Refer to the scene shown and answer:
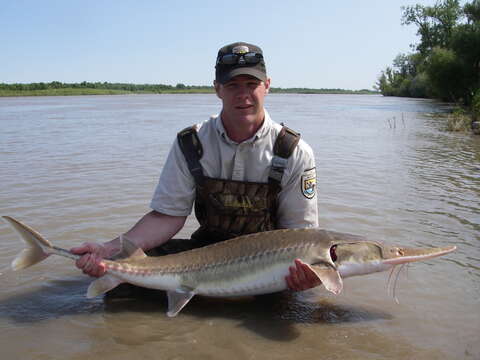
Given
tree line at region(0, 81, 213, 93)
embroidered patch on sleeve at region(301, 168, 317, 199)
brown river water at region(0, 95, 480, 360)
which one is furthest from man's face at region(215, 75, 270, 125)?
tree line at region(0, 81, 213, 93)

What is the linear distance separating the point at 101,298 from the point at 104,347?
826 mm

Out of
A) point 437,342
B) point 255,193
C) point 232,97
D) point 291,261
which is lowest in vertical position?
point 437,342

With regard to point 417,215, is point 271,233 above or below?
above

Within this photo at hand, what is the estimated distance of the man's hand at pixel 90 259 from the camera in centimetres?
339

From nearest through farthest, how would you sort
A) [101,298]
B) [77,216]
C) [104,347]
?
[104,347] < [101,298] < [77,216]

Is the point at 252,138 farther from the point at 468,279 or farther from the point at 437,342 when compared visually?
the point at 468,279

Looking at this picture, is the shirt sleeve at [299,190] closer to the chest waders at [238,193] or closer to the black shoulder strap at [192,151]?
the chest waders at [238,193]

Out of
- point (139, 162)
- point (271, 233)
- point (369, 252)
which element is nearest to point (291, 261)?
point (271, 233)

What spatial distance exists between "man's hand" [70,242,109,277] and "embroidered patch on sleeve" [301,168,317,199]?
68.7 inches

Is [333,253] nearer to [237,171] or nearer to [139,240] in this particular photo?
[237,171]

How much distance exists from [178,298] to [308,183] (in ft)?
4.71

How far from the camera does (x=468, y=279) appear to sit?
431cm

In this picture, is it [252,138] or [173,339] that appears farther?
[252,138]

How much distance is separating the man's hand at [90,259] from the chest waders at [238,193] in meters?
1.00
